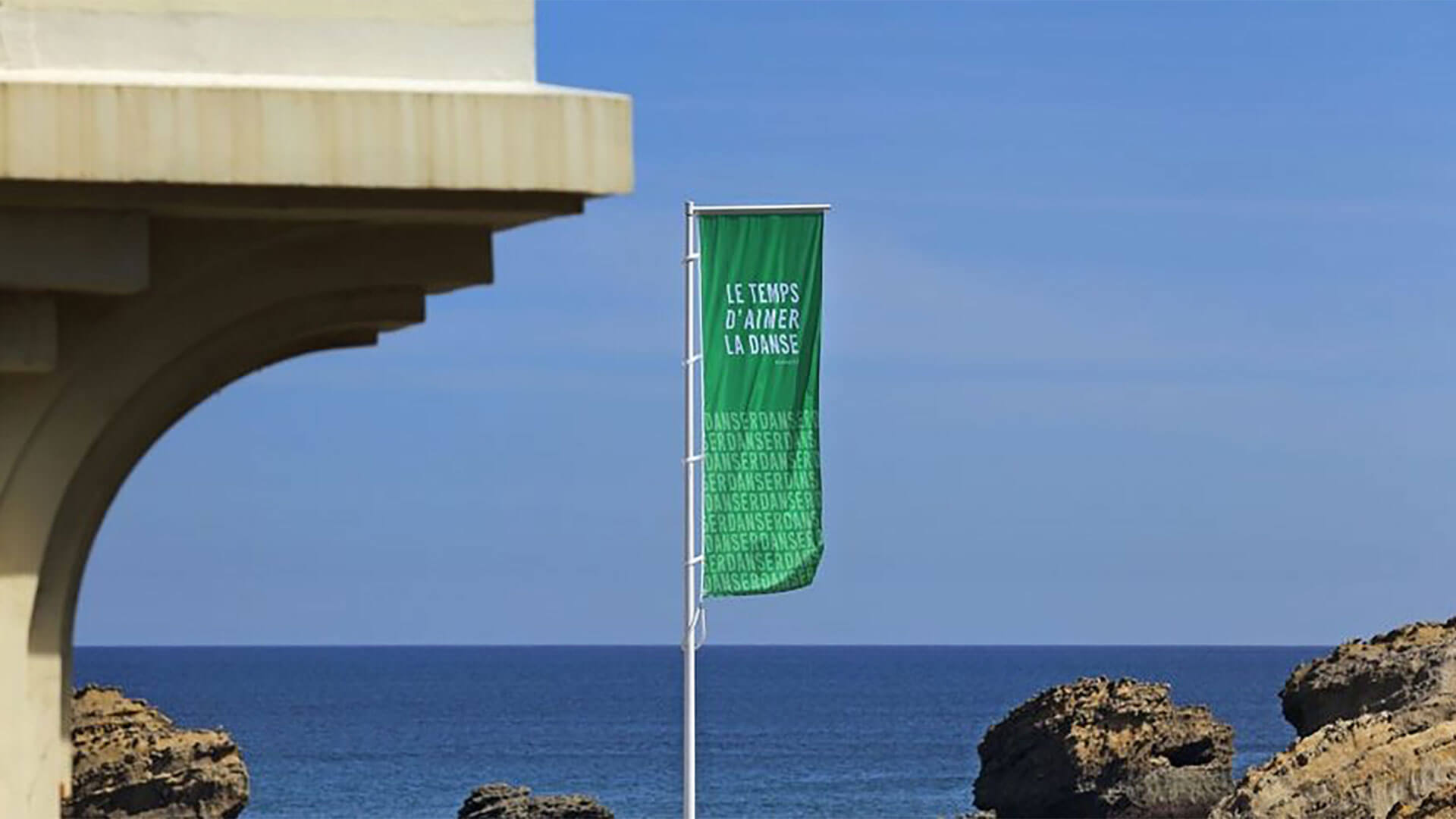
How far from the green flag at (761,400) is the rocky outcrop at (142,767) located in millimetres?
35242

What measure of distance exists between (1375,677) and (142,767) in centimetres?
2195

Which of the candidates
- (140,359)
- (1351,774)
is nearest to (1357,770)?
(1351,774)

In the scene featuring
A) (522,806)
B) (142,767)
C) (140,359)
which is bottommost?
(140,359)

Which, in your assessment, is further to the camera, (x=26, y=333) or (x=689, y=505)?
(x=689, y=505)

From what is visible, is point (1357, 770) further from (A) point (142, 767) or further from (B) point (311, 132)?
(A) point (142, 767)

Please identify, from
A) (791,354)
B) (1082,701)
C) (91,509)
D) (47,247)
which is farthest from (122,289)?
(1082,701)

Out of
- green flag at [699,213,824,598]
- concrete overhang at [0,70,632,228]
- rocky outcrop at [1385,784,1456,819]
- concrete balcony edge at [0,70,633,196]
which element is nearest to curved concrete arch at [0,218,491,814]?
concrete overhang at [0,70,632,228]

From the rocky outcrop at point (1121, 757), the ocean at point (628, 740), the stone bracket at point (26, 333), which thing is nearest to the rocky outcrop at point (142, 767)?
the rocky outcrop at point (1121, 757)

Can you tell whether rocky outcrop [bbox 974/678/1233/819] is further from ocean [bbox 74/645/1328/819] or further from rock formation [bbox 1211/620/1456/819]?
rock formation [bbox 1211/620/1456/819]

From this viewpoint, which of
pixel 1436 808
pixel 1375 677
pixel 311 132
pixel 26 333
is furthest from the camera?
pixel 1375 677

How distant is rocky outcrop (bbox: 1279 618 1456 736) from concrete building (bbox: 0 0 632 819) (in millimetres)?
35351

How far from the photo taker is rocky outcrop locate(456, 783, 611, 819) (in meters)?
65.2

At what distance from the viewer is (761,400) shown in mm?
17844

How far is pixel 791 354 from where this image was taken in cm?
1766
